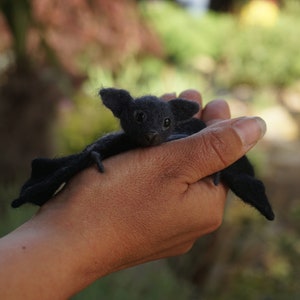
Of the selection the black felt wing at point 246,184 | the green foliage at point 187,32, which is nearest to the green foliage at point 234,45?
the green foliage at point 187,32

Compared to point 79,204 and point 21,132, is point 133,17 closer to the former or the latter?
point 21,132

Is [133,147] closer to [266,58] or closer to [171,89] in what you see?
[171,89]

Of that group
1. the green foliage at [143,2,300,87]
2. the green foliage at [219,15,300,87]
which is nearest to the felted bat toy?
the green foliage at [143,2,300,87]

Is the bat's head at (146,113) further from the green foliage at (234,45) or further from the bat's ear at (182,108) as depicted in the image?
the green foliage at (234,45)

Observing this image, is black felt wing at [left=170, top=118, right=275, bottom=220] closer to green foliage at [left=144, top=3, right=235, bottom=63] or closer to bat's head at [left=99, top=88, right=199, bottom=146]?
bat's head at [left=99, top=88, right=199, bottom=146]

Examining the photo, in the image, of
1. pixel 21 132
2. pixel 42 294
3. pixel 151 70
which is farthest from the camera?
pixel 151 70

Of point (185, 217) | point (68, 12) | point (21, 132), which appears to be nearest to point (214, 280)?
point (21, 132)
